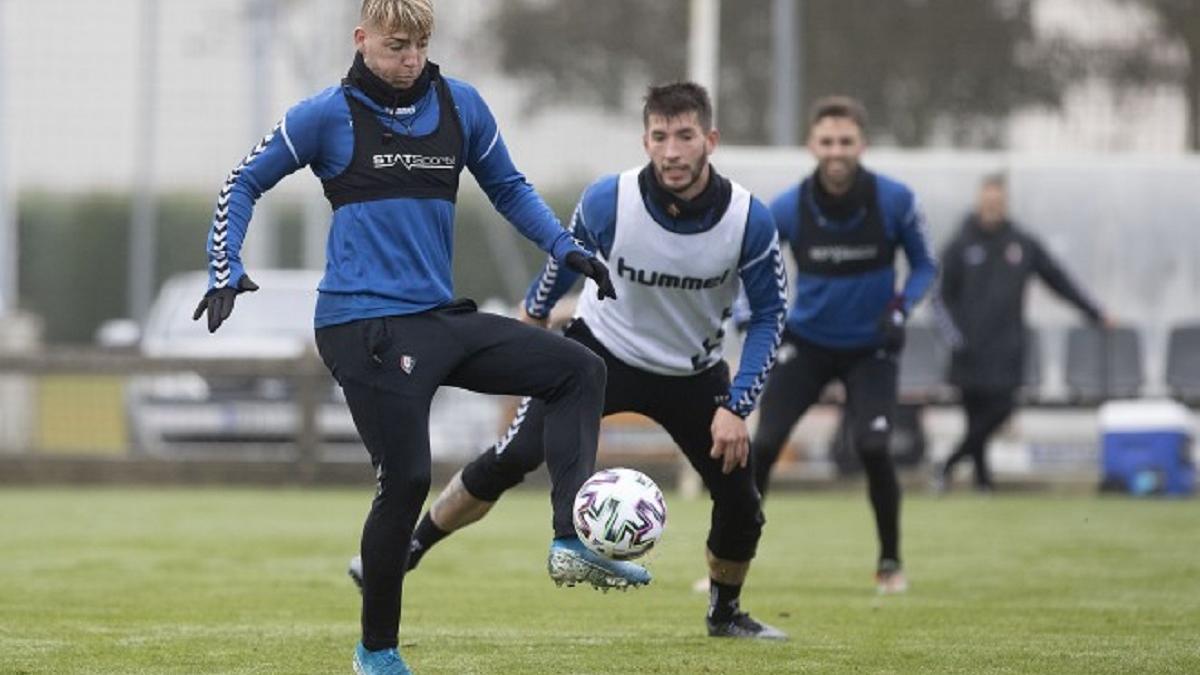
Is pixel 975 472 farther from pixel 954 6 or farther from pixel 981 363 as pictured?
pixel 954 6

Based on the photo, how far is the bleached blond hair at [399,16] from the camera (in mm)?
7336

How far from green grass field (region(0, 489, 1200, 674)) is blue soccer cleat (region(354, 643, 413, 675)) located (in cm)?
61

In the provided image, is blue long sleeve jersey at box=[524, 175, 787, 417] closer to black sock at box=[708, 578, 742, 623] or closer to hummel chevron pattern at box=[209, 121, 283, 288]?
black sock at box=[708, 578, 742, 623]

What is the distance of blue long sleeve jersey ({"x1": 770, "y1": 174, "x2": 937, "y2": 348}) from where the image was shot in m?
11.6

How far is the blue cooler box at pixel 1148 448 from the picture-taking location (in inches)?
763

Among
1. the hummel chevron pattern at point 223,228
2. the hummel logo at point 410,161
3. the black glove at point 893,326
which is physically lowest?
the black glove at point 893,326

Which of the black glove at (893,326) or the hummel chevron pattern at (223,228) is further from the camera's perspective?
the black glove at (893,326)

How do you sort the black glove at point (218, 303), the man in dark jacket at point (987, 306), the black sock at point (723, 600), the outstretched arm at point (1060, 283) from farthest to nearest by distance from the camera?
the man in dark jacket at point (987, 306) → the outstretched arm at point (1060, 283) → the black sock at point (723, 600) → the black glove at point (218, 303)

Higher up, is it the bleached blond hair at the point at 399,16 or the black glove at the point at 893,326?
the bleached blond hair at the point at 399,16

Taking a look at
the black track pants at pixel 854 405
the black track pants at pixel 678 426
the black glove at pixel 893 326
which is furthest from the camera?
the black glove at pixel 893 326

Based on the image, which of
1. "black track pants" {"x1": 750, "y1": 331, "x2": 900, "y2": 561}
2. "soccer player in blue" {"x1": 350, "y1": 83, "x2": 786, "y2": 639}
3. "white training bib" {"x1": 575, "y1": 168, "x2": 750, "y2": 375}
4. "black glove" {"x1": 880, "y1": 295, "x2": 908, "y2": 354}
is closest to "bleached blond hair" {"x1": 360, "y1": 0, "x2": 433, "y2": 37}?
"soccer player in blue" {"x1": 350, "y1": 83, "x2": 786, "y2": 639}

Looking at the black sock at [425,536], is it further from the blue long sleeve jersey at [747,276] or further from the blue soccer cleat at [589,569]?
the blue soccer cleat at [589,569]

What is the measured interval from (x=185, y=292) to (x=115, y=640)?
47.9ft

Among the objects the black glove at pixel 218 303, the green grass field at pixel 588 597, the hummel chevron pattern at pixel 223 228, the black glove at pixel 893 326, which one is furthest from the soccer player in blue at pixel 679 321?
the black glove at pixel 893 326
